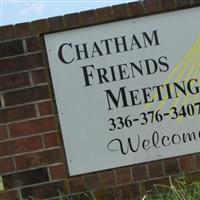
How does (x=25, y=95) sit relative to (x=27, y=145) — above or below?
above

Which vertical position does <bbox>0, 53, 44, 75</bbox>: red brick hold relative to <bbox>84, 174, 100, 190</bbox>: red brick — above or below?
above

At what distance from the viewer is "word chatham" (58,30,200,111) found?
425cm

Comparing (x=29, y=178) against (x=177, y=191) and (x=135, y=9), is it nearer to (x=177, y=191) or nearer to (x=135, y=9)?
(x=177, y=191)

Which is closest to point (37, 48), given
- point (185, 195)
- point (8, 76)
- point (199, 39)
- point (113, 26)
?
point (8, 76)

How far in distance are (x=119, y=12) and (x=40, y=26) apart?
1.99 feet

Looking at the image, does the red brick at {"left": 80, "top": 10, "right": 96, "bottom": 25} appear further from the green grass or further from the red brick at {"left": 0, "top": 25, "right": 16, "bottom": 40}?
the green grass

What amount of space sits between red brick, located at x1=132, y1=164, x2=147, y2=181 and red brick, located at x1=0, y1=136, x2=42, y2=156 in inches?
29.6

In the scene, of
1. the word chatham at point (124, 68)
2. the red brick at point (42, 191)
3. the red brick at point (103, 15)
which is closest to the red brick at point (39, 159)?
the red brick at point (42, 191)

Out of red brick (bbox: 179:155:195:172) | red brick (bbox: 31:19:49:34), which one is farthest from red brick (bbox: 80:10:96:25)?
red brick (bbox: 179:155:195:172)

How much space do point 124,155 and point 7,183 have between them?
3.02ft

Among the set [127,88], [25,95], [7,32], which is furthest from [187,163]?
[7,32]

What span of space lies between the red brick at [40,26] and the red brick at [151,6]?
2.51ft

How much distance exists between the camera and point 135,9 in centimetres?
425

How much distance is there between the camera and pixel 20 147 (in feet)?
13.9
